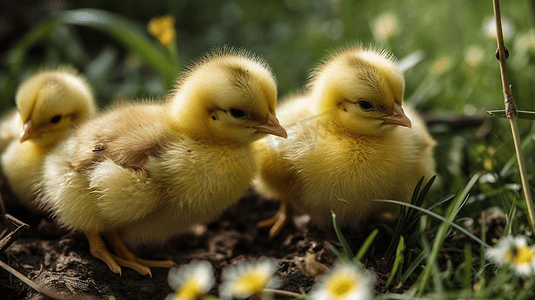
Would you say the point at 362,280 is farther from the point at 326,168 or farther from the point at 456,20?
the point at 456,20

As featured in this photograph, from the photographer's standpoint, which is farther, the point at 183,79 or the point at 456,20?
the point at 456,20

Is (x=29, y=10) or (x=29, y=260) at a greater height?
(x=29, y=10)

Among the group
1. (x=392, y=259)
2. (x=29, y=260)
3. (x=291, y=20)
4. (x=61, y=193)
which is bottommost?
(x=29, y=260)

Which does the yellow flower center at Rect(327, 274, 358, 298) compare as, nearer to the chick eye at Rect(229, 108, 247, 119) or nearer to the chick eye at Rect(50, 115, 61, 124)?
the chick eye at Rect(229, 108, 247, 119)

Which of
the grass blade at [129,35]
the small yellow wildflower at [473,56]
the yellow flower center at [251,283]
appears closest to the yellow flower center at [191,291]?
the yellow flower center at [251,283]

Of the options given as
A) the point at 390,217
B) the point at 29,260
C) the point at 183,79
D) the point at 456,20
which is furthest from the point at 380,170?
the point at 456,20

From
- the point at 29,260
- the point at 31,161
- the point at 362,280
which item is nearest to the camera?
the point at 362,280

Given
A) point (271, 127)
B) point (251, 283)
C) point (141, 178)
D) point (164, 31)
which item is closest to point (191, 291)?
A: point (251, 283)
